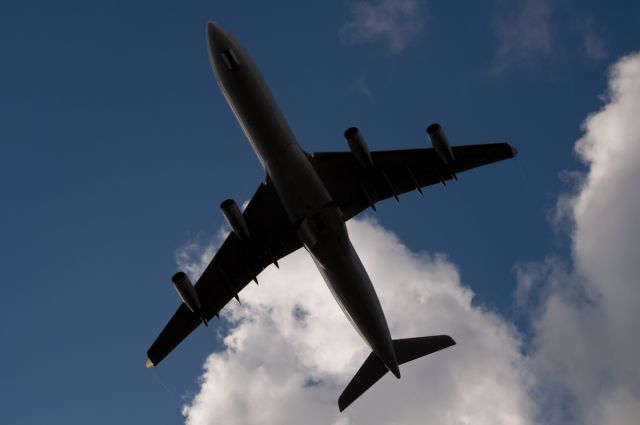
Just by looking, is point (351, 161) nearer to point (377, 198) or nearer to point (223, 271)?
point (377, 198)

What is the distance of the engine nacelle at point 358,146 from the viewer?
91.1 ft

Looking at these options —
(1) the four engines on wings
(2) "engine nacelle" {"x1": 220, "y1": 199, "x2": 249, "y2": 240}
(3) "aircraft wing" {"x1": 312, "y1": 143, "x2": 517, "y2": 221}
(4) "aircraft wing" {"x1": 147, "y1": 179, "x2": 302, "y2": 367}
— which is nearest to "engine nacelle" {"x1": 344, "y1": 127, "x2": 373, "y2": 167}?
(1) the four engines on wings

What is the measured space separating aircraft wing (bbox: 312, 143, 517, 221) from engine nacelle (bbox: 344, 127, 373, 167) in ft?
2.89

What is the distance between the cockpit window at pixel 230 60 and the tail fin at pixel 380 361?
54.3ft

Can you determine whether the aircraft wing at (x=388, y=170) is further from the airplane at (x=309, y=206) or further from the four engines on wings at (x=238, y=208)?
the four engines on wings at (x=238, y=208)

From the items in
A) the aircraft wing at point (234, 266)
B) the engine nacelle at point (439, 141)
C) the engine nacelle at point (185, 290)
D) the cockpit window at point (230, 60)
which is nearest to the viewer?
the cockpit window at point (230, 60)

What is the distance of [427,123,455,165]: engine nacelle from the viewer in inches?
1078

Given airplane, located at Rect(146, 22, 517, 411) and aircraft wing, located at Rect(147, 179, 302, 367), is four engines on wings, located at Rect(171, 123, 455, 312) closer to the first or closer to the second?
airplane, located at Rect(146, 22, 517, 411)

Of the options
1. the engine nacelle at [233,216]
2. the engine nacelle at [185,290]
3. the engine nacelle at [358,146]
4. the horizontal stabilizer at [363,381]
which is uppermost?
the engine nacelle at [358,146]

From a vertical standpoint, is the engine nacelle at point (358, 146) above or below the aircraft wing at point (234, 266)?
above

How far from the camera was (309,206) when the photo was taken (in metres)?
26.8

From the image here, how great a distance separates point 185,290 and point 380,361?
11137mm

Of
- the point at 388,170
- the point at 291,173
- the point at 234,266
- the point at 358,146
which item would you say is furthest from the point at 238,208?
the point at 388,170

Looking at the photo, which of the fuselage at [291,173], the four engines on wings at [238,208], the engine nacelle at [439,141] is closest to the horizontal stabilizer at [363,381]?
the fuselage at [291,173]
